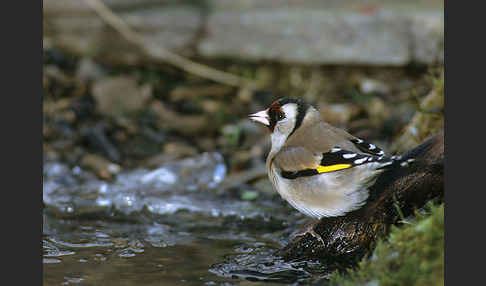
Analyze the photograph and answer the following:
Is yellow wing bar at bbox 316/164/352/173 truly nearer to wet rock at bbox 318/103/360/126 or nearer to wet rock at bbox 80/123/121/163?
wet rock at bbox 318/103/360/126

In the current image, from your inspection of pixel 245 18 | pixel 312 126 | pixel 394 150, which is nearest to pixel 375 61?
pixel 245 18

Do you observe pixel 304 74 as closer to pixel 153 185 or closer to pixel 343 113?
pixel 343 113

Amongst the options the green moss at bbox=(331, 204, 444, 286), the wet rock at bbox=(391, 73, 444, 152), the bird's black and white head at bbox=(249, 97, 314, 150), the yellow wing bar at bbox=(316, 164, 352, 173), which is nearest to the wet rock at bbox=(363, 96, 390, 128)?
the wet rock at bbox=(391, 73, 444, 152)

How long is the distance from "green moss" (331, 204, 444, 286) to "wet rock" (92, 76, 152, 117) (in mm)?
5088

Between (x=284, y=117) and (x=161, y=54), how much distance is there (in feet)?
12.5

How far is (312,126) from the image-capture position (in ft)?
16.2

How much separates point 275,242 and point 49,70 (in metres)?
4.95

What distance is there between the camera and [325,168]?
14.4 feet

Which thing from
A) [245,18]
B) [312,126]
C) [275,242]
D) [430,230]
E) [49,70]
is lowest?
[275,242]

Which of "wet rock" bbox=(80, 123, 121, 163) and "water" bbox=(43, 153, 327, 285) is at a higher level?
"wet rock" bbox=(80, 123, 121, 163)

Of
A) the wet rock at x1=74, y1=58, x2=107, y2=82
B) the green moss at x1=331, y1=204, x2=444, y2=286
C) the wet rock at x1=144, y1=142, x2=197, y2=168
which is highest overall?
the wet rock at x1=74, y1=58, x2=107, y2=82

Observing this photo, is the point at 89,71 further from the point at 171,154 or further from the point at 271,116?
the point at 271,116

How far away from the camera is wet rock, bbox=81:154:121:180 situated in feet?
23.2

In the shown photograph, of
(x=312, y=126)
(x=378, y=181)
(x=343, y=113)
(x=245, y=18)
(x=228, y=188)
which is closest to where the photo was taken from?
(x=378, y=181)
